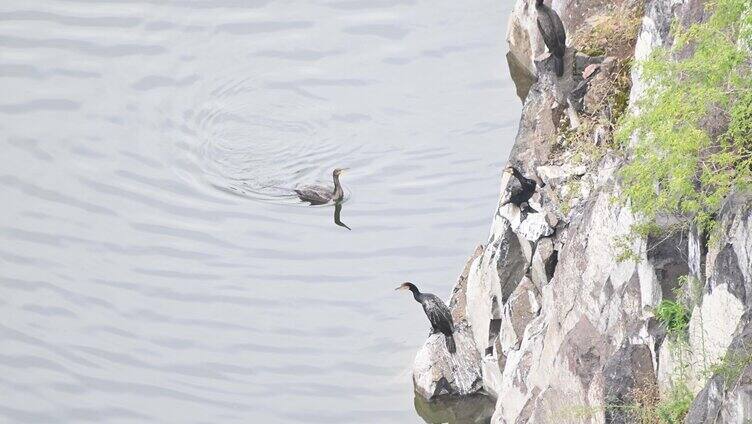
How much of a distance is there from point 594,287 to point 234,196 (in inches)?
400

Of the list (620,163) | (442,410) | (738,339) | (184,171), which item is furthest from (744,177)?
(184,171)

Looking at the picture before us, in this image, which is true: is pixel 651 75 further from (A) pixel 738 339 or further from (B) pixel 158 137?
(B) pixel 158 137

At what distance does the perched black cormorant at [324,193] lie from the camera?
71.8 feet

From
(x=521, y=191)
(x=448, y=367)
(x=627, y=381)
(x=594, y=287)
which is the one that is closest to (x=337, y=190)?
(x=448, y=367)

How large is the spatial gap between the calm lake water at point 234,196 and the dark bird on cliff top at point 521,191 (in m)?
3.24

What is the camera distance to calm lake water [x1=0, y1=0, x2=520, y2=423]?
1838 centimetres

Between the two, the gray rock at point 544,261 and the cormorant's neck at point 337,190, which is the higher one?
the cormorant's neck at point 337,190

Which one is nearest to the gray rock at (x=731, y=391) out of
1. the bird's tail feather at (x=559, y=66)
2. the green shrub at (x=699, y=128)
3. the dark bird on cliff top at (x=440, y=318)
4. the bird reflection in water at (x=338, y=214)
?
the green shrub at (x=699, y=128)

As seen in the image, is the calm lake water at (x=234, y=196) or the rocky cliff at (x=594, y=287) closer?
the rocky cliff at (x=594, y=287)

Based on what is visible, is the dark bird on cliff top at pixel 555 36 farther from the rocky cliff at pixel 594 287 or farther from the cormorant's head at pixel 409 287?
the cormorant's head at pixel 409 287

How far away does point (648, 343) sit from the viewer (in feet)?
39.1

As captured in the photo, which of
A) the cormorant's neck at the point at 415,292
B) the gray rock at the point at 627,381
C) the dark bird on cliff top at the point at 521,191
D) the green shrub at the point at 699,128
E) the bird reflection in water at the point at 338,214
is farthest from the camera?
the bird reflection in water at the point at 338,214

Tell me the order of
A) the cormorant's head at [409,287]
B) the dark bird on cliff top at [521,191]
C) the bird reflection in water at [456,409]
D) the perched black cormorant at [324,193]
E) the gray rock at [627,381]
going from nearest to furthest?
the gray rock at [627,381], the dark bird on cliff top at [521,191], the bird reflection in water at [456,409], the cormorant's head at [409,287], the perched black cormorant at [324,193]

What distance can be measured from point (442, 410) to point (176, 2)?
1260cm
